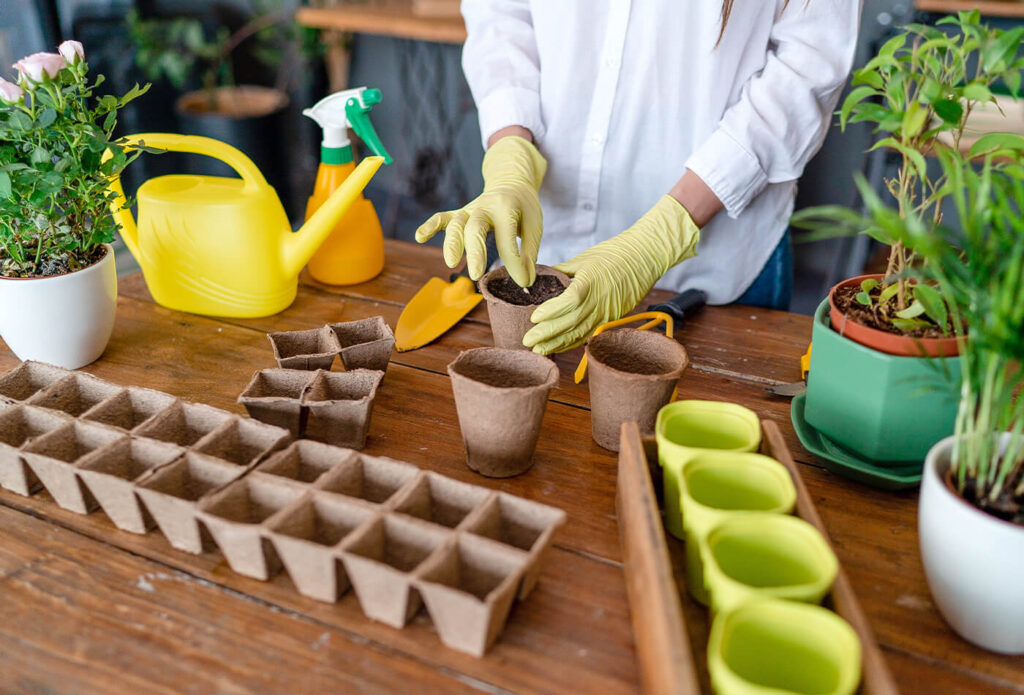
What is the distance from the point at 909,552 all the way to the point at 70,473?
0.86m

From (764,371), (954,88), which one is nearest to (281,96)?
(764,371)

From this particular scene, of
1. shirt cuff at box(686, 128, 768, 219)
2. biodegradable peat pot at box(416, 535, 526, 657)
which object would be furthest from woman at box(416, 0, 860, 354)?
biodegradable peat pot at box(416, 535, 526, 657)

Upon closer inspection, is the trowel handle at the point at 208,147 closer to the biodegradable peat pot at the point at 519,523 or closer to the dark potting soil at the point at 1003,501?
the biodegradable peat pot at the point at 519,523

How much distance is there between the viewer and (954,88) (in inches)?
29.5

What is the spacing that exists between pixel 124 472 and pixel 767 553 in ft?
2.14

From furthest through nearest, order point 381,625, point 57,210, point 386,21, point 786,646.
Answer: point 386,21 < point 57,210 < point 381,625 < point 786,646

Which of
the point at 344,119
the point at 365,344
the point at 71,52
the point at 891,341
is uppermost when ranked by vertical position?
the point at 71,52

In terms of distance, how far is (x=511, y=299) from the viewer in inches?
42.0

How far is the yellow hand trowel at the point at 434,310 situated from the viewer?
1.16 meters

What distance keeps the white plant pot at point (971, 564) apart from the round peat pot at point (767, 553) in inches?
4.5

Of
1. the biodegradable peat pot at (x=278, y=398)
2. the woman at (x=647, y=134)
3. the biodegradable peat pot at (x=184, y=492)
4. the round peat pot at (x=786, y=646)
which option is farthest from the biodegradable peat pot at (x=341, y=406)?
the round peat pot at (x=786, y=646)

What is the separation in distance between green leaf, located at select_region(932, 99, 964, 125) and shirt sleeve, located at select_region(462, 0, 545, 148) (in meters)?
0.85

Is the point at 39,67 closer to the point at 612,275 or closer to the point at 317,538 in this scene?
the point at 317,538

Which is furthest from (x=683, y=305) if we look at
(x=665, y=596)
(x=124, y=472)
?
(x=124, y=472)
